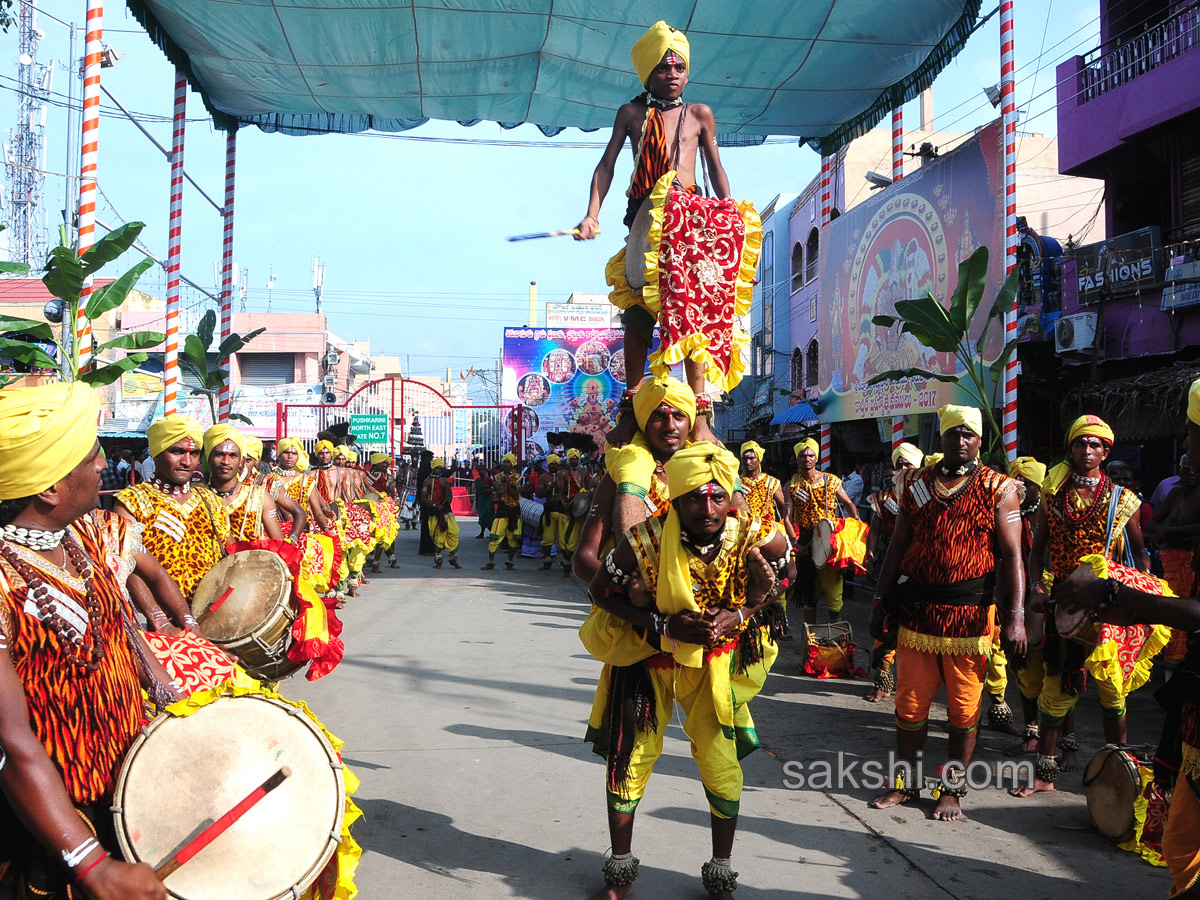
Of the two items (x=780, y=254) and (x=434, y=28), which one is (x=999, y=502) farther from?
(x=780, y=254)

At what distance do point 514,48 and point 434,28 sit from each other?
36.0 inches

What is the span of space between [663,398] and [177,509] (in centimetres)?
288

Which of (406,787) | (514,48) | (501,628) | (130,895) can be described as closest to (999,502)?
(406,787)

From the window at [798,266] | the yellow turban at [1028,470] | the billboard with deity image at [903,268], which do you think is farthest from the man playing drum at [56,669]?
the window at [798,266]

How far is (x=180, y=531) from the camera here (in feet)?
17.7

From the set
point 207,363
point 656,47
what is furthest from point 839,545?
point 207,363

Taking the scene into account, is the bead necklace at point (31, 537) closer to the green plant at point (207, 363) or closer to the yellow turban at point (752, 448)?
the yellow turban at point (752, 448)

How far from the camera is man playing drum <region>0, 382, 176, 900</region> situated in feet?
6.84

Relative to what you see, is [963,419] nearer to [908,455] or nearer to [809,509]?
[908,455]

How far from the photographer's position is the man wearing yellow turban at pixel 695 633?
3531 mm

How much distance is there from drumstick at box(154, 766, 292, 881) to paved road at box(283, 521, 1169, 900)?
1.65m

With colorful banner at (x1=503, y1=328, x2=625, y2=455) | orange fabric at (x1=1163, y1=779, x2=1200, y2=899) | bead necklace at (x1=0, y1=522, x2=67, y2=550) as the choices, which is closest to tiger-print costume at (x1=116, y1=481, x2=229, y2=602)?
bead necklace at (x1=0, y1=522, x2=67, y2=550)

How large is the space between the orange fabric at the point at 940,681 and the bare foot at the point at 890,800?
370 millimetres

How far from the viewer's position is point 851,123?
40.3 feet
